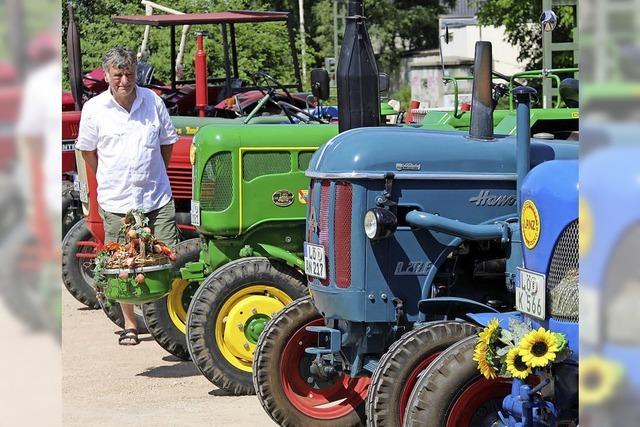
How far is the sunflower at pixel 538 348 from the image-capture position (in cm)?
339

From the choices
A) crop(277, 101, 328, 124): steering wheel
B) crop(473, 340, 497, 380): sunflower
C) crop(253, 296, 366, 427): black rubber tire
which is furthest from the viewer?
crop(277, 101, 328, 124): steering wheel

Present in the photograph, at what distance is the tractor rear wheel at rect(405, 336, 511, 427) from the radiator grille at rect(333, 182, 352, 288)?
→ 0.90 meters

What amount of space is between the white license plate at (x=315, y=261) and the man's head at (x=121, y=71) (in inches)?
80.9

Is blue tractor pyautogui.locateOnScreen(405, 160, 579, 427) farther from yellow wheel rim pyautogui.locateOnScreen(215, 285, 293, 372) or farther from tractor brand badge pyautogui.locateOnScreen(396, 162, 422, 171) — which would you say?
yellow wheel rim pyautogui.locateOnScreen(215, 285, 293, 372)

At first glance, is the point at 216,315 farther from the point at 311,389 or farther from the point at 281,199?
the point at 311,389

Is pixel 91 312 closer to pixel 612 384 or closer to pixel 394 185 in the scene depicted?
A: pixel 394 185

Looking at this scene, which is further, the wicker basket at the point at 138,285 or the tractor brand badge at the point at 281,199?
the tractor brand badge at the point at 281,199

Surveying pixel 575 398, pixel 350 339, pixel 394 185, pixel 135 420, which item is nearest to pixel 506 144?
pixel 394 185

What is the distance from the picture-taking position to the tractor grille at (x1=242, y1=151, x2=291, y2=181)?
6652 millimetres

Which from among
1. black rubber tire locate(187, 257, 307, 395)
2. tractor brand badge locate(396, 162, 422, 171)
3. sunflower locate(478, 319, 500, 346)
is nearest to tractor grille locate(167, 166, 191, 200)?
black rubber tire locate(187, 257, 307, 395)

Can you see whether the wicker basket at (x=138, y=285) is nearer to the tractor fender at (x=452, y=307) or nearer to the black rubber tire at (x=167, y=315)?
the black rubber tire at (x=167, y=315)

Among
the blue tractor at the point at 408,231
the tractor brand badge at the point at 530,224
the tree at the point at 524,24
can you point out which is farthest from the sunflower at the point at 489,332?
the tree at the point at 524,24

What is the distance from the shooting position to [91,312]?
949 cm

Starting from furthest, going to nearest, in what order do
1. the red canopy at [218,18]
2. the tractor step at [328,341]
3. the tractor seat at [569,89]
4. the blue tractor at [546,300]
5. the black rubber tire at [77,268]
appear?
the red canopy at [218,18] < the black rubber tire at [77,268] < the tractor seat at [569,89] < the tractor step at [328,341] < the blue tractor at [546,300]
